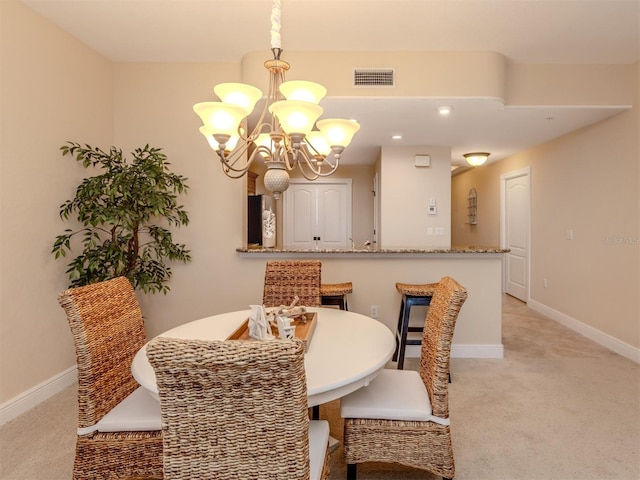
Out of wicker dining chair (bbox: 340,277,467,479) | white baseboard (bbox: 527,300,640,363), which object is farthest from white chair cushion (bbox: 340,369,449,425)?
white baseboard (bbox: 527,300,640,363)

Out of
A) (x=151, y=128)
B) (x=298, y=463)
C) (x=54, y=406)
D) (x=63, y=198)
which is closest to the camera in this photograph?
(x=298, y=463)

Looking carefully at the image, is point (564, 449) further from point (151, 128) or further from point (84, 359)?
point (151, 128)

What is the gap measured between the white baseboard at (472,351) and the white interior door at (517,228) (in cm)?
224

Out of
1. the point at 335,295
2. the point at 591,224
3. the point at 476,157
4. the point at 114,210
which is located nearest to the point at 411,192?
the point at 476,157

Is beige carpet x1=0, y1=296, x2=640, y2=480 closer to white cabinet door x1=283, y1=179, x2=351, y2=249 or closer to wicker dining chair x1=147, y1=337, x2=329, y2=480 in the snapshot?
wicker dining chair x1=147, y1=337, x2=329, y2=480

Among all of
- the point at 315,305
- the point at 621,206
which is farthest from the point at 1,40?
the point at 621,206

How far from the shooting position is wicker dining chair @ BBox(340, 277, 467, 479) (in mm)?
1551

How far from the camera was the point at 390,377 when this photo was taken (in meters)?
1.85

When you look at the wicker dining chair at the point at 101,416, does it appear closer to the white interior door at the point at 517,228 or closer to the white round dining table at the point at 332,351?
the white round dining table at the point at 332,351

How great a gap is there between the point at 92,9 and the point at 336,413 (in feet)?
10.2

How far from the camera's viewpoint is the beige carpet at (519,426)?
184 centimetres

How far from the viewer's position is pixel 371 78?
9.99ft

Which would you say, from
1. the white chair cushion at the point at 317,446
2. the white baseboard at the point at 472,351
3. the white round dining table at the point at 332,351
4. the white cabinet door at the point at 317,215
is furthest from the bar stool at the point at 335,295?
the white cabinet door at the point at 317,215

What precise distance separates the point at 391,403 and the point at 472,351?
2097mm
